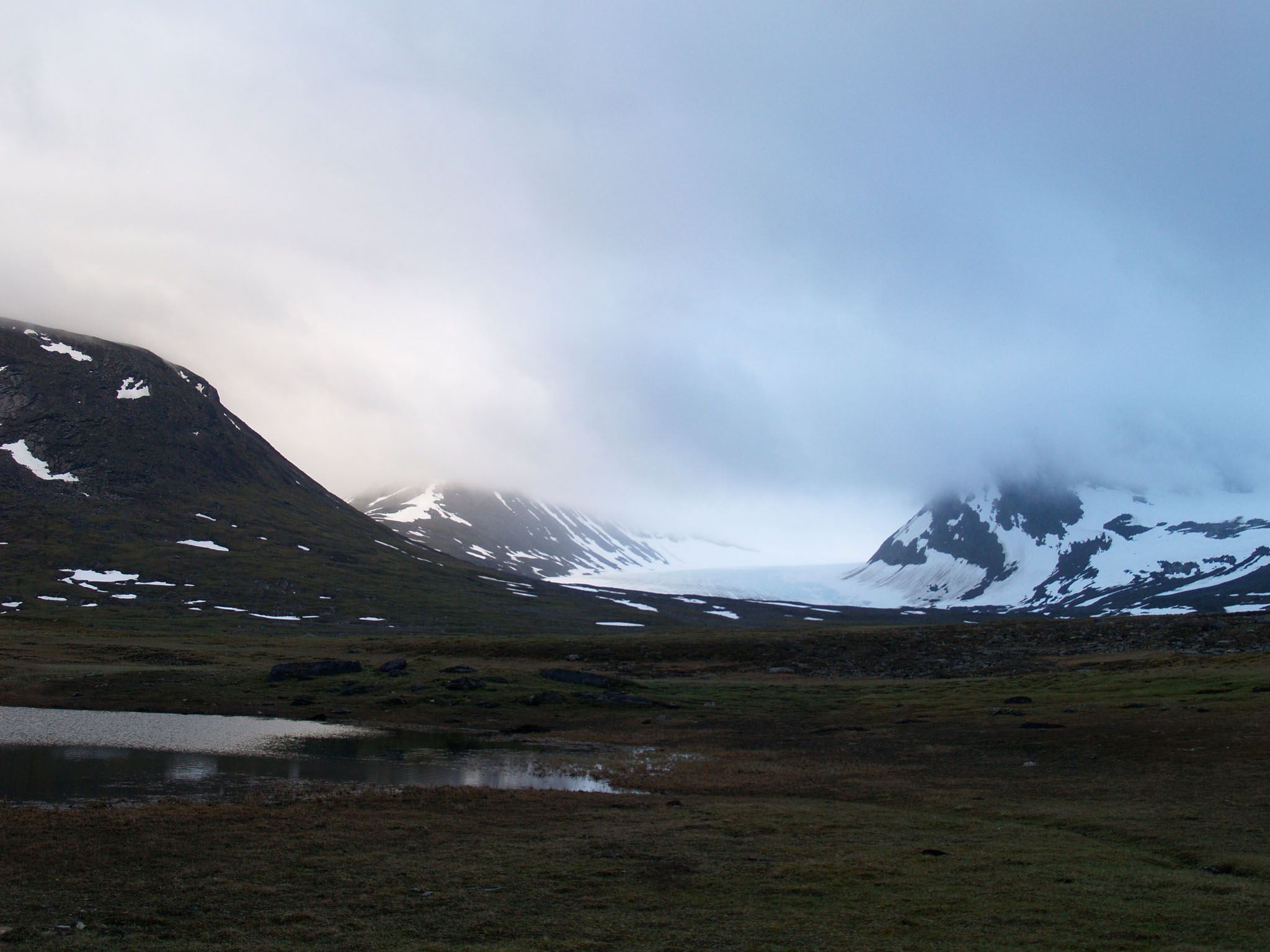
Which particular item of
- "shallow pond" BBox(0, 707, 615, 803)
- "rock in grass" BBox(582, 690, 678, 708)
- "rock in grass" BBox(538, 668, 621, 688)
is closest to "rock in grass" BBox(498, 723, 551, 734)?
"shallow pond" BBox(0, 707, 615, 803)

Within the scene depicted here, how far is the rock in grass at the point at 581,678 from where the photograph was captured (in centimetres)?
7700

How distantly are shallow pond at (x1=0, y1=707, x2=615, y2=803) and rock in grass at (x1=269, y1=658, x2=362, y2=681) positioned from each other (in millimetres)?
14914

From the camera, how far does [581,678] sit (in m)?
78.2

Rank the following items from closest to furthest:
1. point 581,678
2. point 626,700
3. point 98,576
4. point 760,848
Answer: point 760,848 → point 626,700 → point 581,678 → point 98,576

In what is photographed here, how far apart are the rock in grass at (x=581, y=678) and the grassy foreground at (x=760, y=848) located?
1555 cm

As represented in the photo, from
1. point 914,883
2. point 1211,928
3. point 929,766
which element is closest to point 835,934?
point 914,883

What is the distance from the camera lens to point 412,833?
26984 mm

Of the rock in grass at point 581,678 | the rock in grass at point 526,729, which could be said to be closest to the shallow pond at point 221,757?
the rock in grass at point 526,729

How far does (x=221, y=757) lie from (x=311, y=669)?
34799 millimetres

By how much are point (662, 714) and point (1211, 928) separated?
49566 millimetres

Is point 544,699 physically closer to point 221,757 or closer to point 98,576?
point 221,757

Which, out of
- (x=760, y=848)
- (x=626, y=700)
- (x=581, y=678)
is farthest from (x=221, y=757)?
(x=581, y=678)

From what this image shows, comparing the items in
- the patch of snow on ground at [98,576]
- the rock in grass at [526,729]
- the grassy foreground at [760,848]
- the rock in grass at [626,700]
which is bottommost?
Result: the rock in grass at [526,729]

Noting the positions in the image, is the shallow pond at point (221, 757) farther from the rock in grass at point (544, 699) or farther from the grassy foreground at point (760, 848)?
the rock in grass at point (544, 699)
